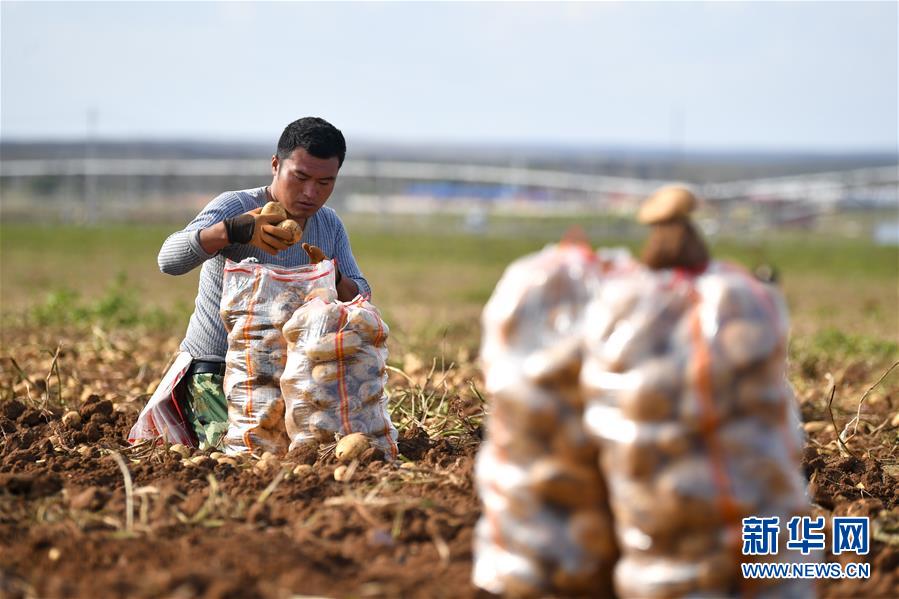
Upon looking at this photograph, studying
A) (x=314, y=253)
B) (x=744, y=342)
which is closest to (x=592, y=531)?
(x=744, y=342)

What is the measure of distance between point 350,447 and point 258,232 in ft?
2.62

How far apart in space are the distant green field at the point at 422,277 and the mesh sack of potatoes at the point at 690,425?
1.82 m

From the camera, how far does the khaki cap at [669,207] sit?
248 centimetres

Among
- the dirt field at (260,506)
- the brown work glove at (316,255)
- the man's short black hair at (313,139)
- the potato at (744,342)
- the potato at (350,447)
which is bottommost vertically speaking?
the dirt field at (260,506)

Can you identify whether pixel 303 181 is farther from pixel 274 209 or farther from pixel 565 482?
pixel 565 482

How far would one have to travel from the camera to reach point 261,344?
13.5 feet

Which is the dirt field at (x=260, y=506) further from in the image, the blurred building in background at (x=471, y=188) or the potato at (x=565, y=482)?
the blurred building in background at (x=471, y=188)

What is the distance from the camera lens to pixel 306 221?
14.3 feet

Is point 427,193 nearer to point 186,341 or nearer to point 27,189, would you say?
point 27,189

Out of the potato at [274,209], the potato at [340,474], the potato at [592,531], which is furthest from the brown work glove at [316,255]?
the potato at [592,531]

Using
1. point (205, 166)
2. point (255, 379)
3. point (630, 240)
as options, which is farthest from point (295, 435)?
point (205, 166)

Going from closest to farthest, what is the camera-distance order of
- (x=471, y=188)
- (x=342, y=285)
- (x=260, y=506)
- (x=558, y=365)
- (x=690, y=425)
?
(x=690, y=425), (x=558, y=365), (x=260, y=506), (x=342, y=285), (x=471, y=188)

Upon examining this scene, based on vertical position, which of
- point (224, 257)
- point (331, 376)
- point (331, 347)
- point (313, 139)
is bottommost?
point (331, 376)

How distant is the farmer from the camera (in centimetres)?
400
